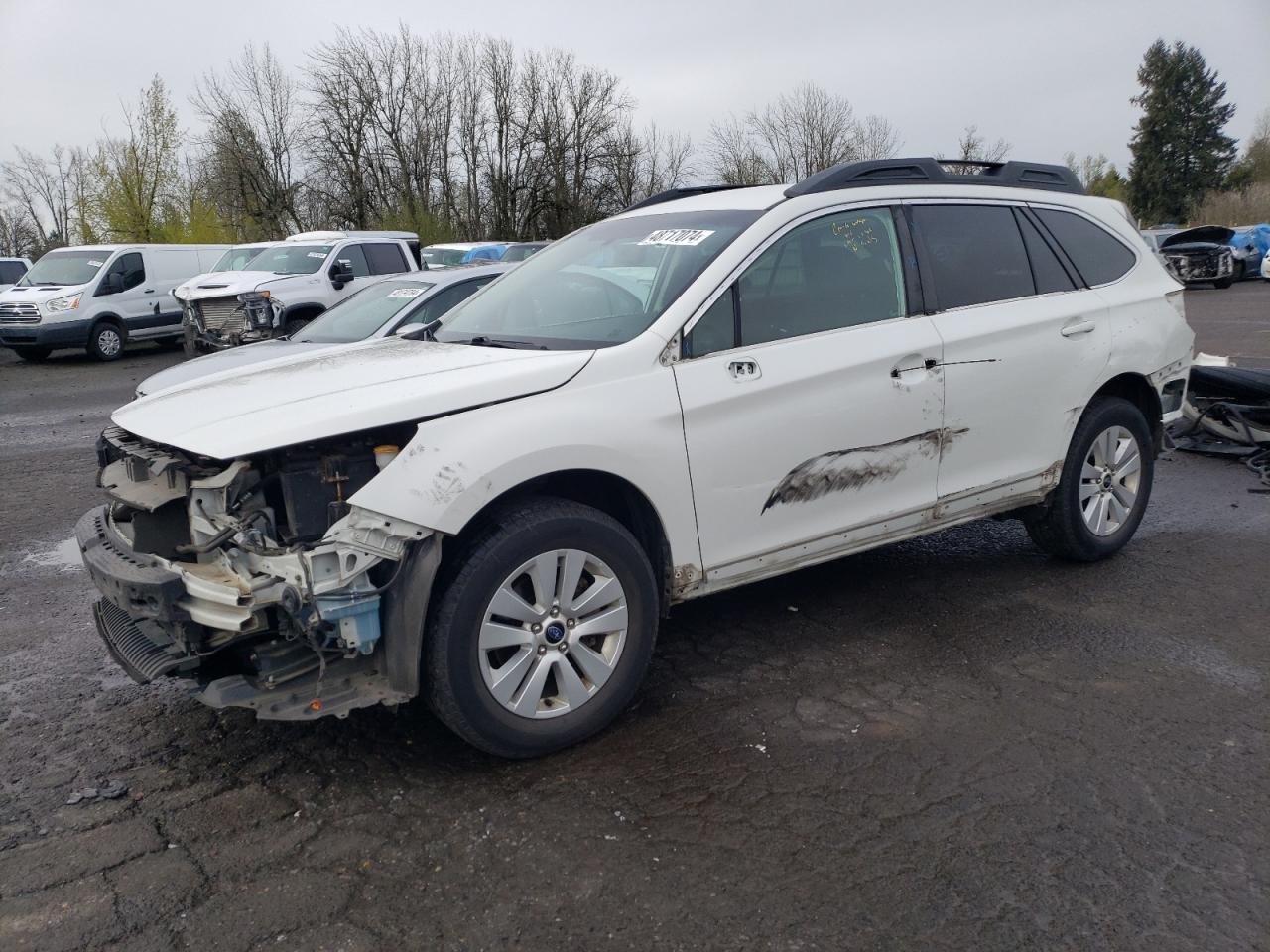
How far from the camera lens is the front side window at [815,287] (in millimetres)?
4016

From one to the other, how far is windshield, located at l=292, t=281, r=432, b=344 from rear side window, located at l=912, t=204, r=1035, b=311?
216 inches

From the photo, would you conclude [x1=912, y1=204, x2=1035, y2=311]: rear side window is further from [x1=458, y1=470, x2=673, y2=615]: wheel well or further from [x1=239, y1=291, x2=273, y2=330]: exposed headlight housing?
[x1=239, y1=291, x2=273, y2=330]: exposed headlight housing

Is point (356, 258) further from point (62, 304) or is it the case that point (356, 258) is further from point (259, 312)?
point (62, 304)

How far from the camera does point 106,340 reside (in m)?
19.0

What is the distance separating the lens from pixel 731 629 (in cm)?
481

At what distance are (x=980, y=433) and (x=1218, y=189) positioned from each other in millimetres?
62696

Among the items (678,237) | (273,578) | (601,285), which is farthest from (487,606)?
(678,237)

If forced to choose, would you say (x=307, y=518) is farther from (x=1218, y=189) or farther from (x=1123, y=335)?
(x=1218, y=189)

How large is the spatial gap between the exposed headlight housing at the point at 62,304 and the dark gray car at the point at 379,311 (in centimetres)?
1100

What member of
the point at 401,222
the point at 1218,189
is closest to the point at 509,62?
the point at 401,222

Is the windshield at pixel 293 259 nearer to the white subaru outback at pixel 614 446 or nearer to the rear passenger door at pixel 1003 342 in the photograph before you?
the white subaru outback at pixel 614 446

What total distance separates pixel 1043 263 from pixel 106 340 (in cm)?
1819

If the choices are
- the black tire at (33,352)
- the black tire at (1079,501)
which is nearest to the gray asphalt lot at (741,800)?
the black tire at (1079,501)

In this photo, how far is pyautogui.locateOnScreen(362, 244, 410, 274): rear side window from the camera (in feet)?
55.5
